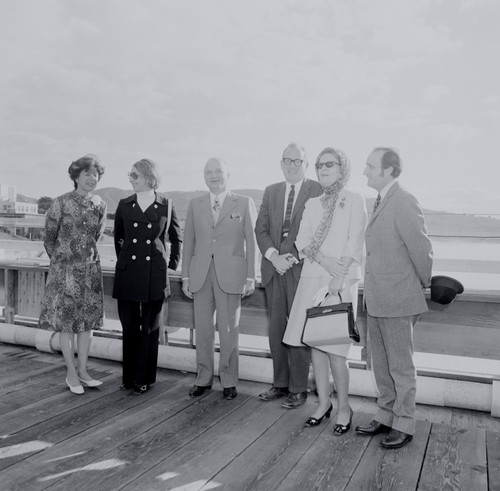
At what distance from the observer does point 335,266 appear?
2645 millimetres

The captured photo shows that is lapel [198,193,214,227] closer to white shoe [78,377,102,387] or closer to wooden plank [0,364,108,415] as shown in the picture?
white shoe [78,377,102,387]

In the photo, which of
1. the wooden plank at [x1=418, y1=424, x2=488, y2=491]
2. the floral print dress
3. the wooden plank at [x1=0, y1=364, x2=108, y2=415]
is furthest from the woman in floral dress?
the wooden plank at [x1=418, y1=424, x2=488, y2=491]

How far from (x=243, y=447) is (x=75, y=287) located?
163 cm

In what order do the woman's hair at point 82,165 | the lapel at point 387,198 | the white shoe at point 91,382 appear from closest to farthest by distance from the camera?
the lapel at point 387,198 < the woman's hair at point 82,165 < the white shoe at point 91,382

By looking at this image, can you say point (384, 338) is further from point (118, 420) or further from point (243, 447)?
point (118, 420)

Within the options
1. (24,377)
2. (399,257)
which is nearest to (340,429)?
(399,257)

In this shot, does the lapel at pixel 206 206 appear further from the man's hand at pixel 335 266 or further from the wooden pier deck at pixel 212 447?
the wooden pier deck at pixel 212 447

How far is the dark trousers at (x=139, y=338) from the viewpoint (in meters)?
3.38

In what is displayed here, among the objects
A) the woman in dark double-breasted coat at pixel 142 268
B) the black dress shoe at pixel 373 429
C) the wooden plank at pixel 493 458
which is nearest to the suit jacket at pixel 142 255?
the woman in dark double-breasted coat at pixel 142 268

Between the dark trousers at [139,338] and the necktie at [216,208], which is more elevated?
the necktie at [216,208]

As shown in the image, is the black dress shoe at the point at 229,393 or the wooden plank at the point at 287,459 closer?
the wooden plank at the point at 287,459

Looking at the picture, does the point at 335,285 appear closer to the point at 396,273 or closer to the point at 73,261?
the point at 396,273

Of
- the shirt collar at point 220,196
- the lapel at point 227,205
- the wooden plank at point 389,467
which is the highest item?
the shirt collar at point 220,196

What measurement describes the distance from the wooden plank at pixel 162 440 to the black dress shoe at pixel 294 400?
290 mm
